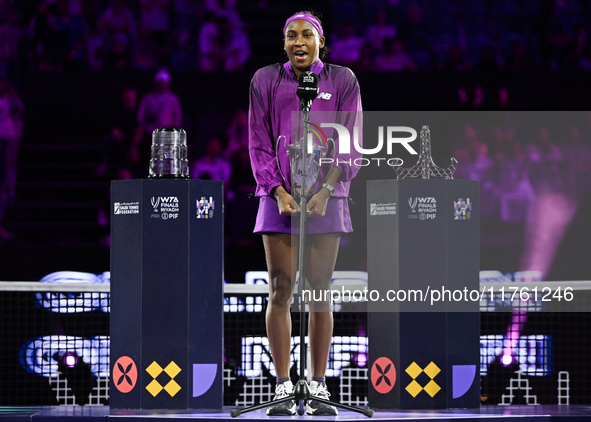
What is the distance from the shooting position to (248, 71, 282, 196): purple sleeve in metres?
3.75

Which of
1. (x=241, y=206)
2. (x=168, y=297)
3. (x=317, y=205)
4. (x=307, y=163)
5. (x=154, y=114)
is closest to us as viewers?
(x=307, y=163)

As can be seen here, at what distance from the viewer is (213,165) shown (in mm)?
8016

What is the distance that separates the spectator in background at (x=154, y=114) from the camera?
816 cm

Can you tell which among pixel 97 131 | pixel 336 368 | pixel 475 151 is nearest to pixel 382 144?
pixel 336 368

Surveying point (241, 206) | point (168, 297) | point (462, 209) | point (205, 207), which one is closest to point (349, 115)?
point (462, 209)

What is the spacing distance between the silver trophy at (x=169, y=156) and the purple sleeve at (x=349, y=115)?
2.74 ft

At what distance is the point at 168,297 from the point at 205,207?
50cm

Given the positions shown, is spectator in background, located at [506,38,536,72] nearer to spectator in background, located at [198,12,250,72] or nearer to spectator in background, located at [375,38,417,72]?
spectator in background, located at [375,38,417,72]

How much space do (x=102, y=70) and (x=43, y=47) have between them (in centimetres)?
86

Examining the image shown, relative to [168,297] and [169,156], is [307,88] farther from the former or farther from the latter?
[168,297]

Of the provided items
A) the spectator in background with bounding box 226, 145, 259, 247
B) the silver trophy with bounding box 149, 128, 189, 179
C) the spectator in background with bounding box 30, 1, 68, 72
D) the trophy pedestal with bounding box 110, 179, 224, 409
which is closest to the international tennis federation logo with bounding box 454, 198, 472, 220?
the trophy pedestal with bounding box 110, 179, 224, 409

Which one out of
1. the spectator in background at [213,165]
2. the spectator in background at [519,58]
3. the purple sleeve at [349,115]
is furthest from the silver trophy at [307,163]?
the spectator in background at [519,58]

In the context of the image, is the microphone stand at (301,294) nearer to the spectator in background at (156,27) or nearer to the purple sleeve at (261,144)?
the purple sleeve at (261,144)

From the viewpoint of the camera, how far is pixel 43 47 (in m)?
8.88
